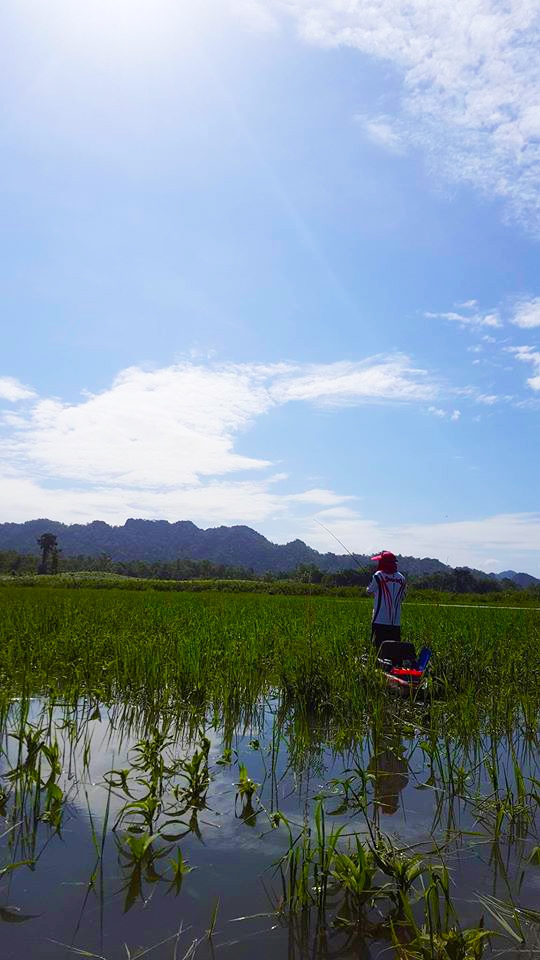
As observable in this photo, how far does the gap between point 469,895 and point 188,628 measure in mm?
8312

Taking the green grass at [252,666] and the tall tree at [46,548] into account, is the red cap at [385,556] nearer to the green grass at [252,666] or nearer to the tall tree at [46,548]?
the green grass at [252,666]

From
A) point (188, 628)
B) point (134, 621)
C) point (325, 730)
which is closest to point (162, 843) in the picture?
point (325, 730)

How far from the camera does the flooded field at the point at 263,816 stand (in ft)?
7.99

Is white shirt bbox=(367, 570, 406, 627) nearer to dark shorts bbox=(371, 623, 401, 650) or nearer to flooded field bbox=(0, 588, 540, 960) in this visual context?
dark shorts bbox=(371, 623, 401, 650)

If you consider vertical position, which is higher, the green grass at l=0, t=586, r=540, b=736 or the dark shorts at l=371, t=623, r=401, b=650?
the dark shorts at l=371, t=623, r=401, b=650

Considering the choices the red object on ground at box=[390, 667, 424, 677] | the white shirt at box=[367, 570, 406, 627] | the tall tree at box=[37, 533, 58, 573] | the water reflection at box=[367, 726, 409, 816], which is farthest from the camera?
the tall tree at box=[37, 533, 58, 573]

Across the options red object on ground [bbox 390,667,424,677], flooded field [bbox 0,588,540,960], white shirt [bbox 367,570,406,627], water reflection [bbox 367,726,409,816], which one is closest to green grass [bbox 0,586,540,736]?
flooded field [bbox 0,588,540,960]

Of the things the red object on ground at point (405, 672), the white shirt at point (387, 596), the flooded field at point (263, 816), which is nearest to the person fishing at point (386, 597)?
the white shirt at point (387, 596)

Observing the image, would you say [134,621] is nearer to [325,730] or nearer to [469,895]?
[325,730]

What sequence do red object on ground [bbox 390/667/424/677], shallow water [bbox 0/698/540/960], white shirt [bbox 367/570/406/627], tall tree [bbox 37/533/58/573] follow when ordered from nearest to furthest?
shallow water [bbox 0/698/540/960] → red object on ground [bbox 390/667/424/677] → white shirt [bbox 367/570/406/627] → tall tree [bbox 37/533/58/573]

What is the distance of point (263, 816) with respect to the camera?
3701mm

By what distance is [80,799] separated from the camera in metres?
3.81

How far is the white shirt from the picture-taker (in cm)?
757

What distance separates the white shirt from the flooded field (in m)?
0.76
